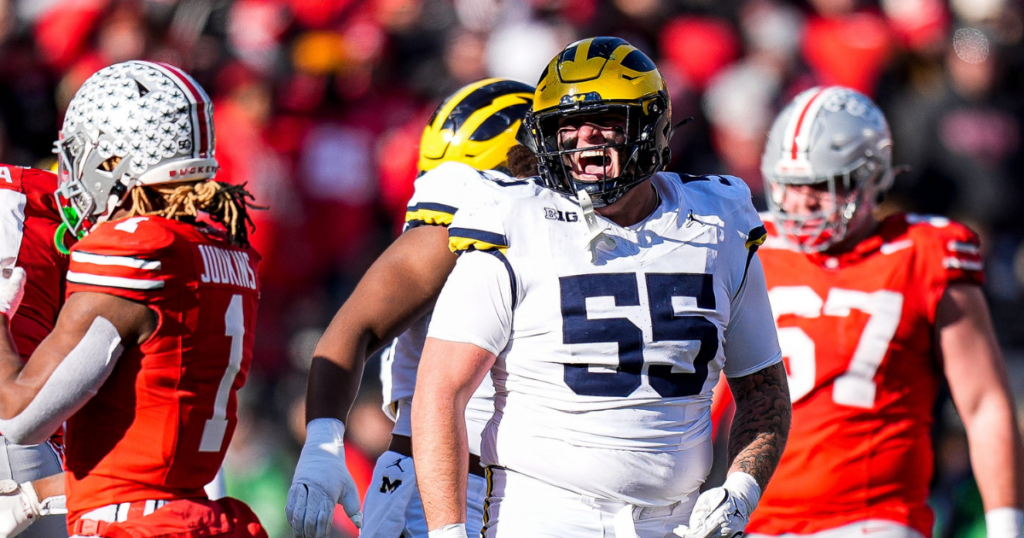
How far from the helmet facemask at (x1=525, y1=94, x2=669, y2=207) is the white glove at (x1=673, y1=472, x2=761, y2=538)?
713 mm

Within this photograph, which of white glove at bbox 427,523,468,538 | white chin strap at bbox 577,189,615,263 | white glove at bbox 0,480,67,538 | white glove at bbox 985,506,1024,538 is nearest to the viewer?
white glove at bbox 427,523,468,538

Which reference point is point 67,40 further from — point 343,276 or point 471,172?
point 471,172

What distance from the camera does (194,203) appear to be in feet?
10.3

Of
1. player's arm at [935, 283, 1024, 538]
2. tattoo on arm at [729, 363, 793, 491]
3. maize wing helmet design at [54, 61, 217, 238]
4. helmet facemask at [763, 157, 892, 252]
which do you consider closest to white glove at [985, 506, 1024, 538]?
player's arm at [935, 283, 1024, 538]

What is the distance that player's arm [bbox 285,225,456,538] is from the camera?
3.18m

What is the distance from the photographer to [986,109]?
762 centimetres

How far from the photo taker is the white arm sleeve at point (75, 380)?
2822 millimetres

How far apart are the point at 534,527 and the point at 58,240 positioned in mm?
1567

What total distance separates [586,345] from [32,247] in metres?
1.76

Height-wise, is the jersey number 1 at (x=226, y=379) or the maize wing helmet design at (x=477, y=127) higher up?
the maize wing helmet design at (x=477, y=127)

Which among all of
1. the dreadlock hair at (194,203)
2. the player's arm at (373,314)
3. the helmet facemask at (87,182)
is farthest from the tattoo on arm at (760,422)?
the helmet facemask at (87,182)

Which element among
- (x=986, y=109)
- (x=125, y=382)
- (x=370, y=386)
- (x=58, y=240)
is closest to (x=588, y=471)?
(x=125, y=382)

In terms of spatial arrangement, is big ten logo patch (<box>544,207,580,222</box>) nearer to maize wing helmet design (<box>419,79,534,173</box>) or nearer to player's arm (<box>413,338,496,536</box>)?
player's arm (<box>413,338,496,536</box>)

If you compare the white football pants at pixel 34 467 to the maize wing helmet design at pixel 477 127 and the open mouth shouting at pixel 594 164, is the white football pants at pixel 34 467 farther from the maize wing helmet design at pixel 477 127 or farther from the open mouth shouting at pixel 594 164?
the open mouth shouting at pixel 594 164
